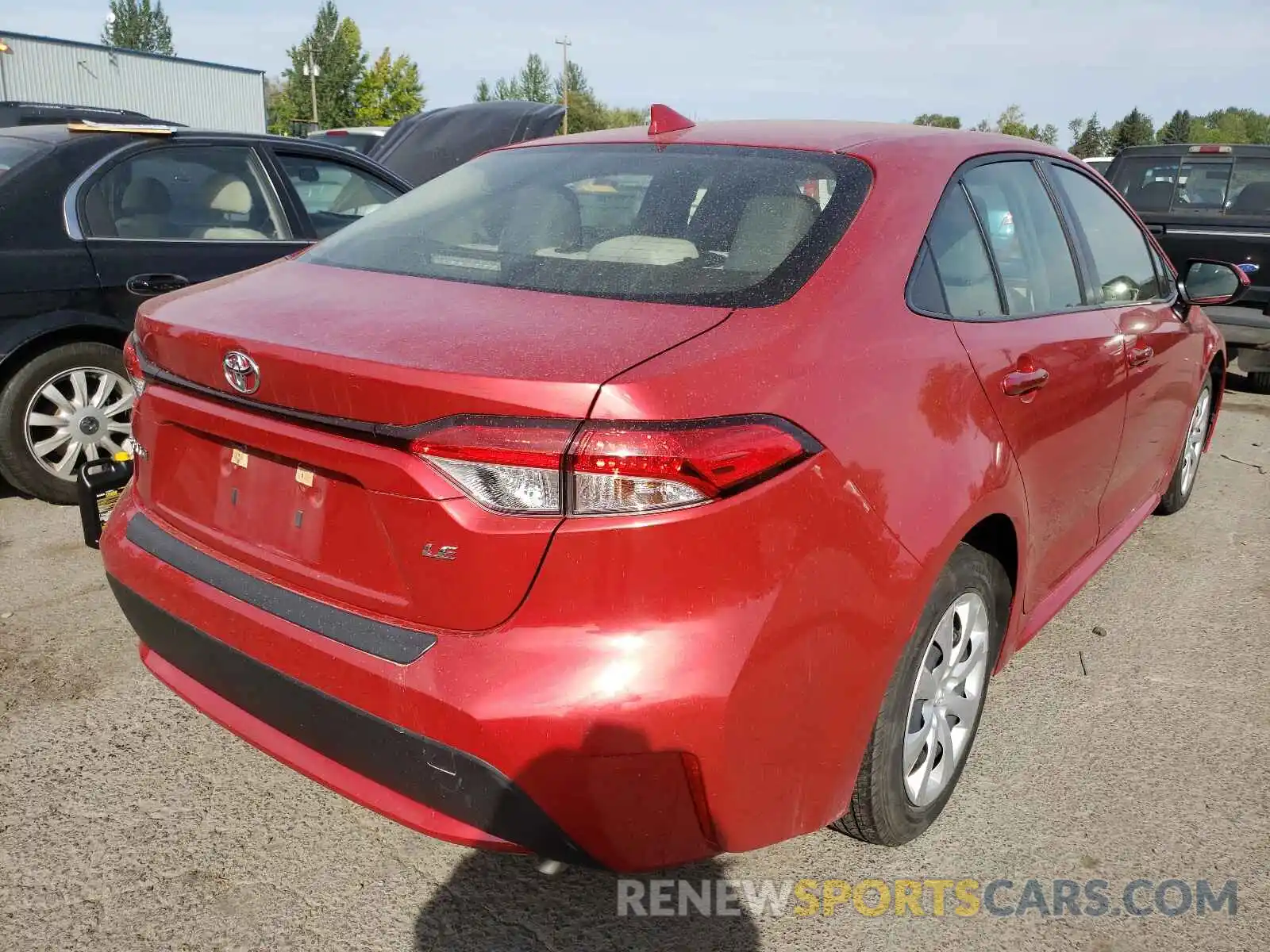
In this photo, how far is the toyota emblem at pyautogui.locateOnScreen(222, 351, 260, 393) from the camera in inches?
77.5

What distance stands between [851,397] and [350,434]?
3.01 ft

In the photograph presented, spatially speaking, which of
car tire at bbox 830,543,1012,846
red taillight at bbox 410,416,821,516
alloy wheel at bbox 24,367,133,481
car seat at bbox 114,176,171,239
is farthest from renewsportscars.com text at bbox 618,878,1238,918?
car seat at bbox 114,176,171,239

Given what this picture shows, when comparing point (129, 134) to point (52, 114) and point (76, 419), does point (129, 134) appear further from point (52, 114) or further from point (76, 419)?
point (52, 114)

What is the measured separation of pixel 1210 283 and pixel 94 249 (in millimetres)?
4604

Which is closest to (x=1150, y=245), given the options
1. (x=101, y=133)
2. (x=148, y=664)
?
(x=148, y=664)

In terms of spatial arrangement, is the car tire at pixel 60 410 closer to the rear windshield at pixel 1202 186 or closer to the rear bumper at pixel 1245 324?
the rear bumper at pixel 1245 324

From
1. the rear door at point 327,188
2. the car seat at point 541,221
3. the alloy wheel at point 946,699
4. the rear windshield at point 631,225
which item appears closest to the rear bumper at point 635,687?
the alloy wheel at point 946,699

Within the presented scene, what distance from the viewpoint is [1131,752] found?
9.57 feet

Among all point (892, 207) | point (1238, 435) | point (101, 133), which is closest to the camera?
point (892, 207)

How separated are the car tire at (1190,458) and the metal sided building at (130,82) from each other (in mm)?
23946

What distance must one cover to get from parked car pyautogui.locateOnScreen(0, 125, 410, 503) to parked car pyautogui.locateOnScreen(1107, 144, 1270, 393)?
6.02 metres

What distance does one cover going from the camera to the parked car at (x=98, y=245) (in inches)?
168

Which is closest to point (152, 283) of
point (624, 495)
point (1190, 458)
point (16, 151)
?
point (16, 151)

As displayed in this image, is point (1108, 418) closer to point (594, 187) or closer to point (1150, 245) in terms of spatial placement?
point (1150, 245)
